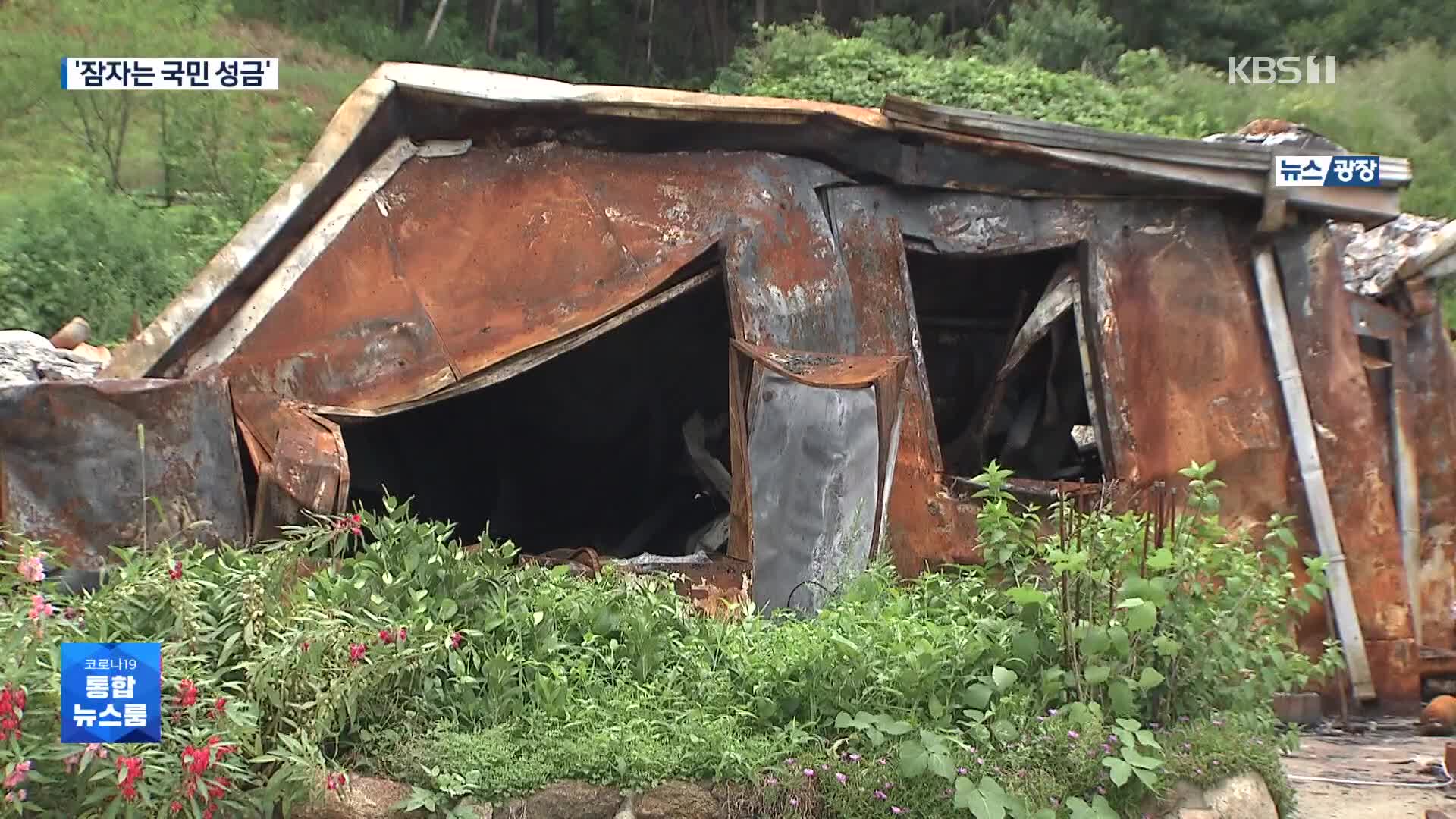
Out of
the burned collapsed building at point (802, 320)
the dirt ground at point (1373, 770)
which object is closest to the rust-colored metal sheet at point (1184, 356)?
the burned collapsed building at point (802, 320)

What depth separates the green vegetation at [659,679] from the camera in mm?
3312

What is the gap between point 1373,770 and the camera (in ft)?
15.3

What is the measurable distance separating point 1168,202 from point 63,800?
180 inches

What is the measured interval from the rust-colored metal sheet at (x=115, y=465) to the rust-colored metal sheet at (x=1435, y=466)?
15.9ft

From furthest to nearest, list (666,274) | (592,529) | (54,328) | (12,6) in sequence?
(12,6) < (54,328) < (592,529) < (666,274)

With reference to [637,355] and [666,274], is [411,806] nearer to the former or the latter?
[666,274]

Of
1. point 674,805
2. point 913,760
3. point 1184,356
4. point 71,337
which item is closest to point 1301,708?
point 1184,356

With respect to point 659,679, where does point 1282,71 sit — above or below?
above

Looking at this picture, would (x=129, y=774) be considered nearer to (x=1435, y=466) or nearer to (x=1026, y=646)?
(x=1026, y=646)

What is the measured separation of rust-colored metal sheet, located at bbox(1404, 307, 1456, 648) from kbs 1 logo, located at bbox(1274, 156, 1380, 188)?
894 mm

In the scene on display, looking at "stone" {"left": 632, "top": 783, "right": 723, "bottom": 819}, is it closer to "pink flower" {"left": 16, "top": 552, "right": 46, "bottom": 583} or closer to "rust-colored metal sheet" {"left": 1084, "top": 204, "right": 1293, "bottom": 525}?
"pink flower" {"left": 16, "top": 552, "right": 46, "bottom": 583}

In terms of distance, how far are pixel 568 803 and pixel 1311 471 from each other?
3.54 metres

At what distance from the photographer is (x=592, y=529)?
23.1ft

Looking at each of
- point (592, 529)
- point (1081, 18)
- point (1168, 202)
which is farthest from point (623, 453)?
point (1081, 18)
